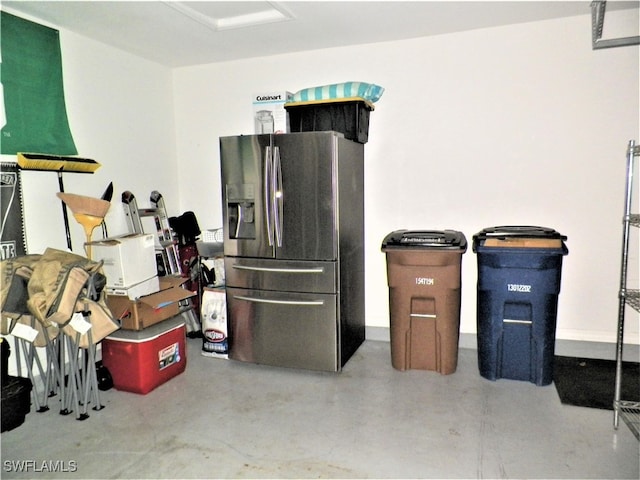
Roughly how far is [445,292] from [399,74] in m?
1.86

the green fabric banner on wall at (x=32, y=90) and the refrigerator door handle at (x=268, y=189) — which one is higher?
the green fabric banner on wall at (x=32, y=90)

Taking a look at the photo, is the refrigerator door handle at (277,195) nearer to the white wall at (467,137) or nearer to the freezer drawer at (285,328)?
the freezer drawer at (285,328)

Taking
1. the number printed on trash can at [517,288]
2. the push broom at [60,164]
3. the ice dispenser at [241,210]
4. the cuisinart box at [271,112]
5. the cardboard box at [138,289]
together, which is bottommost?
the number printed on trash can at [517,288]

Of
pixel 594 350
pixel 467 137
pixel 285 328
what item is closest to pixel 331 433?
pixel 285 328

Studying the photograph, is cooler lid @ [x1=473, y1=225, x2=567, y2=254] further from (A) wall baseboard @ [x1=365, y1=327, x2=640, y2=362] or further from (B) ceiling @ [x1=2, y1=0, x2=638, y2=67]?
(B) ceiling @ [x1=2, y1=0, x2=638, y2=67]

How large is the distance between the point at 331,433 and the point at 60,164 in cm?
250

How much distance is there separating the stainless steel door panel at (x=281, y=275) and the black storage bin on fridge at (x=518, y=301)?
1064mm

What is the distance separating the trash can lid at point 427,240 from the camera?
3.20 metres

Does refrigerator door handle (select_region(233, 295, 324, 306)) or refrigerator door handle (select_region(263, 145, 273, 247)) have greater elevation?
refrigerator door handle (select_region(263, 145, 273, 247))

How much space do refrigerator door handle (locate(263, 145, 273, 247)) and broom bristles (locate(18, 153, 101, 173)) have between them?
1.28 m

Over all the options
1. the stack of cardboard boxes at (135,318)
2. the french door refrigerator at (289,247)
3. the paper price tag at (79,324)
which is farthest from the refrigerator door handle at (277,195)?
the paper price tag at (79,324)

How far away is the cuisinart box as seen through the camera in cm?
381

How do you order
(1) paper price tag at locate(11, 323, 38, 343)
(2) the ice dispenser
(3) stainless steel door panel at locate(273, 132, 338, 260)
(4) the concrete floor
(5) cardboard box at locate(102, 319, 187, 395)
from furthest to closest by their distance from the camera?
(2) the ice dispenser < (3) stainless steel door panel at locate(273, 132, 338, 260) < (5) cardboard box at locate(102, 319, 187, 395) < (1) paper price tag at locate(11, 323, 38, 343) < (4) the concrete floor

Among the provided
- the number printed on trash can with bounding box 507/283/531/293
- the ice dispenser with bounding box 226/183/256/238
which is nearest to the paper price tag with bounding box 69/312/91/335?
the ice dispenser with bounding box 226/183/256/238
